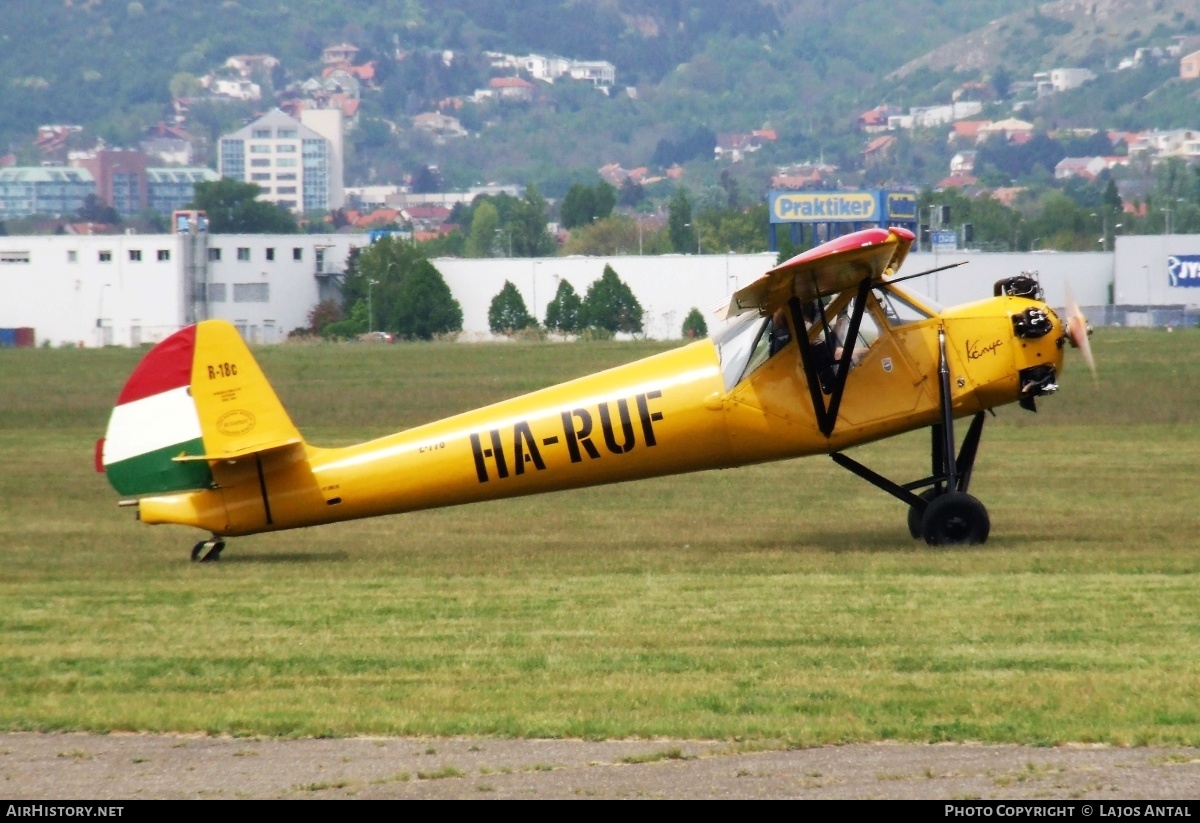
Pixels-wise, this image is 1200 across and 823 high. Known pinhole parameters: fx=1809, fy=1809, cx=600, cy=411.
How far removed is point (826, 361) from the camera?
47.3ft

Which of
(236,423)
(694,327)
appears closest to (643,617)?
(236,423)

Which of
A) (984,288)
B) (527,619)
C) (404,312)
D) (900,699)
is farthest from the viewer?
(404,312)

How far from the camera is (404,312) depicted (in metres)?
91.6

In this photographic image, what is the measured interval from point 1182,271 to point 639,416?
3142 inches

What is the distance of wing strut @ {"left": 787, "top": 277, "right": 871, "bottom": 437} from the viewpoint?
14234 millimetres

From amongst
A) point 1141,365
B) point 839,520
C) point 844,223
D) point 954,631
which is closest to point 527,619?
point 954,631

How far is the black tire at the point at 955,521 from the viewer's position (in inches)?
562

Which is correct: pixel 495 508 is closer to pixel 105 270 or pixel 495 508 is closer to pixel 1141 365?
pixel 1141 365

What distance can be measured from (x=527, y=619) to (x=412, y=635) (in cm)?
84

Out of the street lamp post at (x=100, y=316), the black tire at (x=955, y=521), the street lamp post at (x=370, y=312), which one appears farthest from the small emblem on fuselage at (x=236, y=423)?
the street lamp post at (x=100, y=316)

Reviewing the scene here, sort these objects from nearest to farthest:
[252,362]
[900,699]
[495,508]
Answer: [900,699]
[252,362]
[495,508]

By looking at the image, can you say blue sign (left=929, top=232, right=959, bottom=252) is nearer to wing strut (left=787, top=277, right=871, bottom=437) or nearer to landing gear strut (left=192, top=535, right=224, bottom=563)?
wing strut (left=787, top=277, right=871, bottom=437)

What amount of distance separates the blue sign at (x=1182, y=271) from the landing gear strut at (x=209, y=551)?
80441 mm

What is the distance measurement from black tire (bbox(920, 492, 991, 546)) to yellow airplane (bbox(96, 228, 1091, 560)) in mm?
12
